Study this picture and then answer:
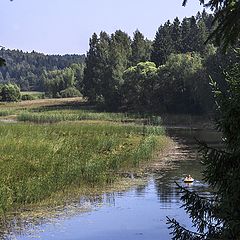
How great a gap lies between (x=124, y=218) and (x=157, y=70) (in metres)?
62.9

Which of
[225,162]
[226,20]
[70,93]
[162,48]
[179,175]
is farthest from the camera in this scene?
[70,93]

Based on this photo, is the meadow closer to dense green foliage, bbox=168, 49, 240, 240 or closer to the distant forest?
dense green foliage, bbox=168, 49, 240, 240

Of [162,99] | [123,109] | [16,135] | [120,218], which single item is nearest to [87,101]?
[123,109]

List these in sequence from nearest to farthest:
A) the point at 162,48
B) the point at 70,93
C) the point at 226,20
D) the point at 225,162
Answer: the point at 226,20 → the point at 225,162 → the point at 162,48 → the point at 70,93

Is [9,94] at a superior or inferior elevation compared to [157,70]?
inferior

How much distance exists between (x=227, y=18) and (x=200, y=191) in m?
15.5

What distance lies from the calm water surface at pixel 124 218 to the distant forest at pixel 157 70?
36.2m

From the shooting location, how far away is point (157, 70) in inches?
3113

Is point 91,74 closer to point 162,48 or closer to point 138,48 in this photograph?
point 138,48

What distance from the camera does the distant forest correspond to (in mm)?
69000

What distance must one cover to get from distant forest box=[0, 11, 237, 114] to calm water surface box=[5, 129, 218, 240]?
36180mm

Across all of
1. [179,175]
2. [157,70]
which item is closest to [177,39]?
[157,70]

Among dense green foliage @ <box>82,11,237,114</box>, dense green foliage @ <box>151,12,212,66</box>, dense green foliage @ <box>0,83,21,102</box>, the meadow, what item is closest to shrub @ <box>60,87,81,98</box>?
dense green foliage @ <box>0,83,21,102</box>

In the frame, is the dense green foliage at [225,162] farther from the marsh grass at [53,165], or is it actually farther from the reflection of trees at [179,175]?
the marsh grass at [53,165]
